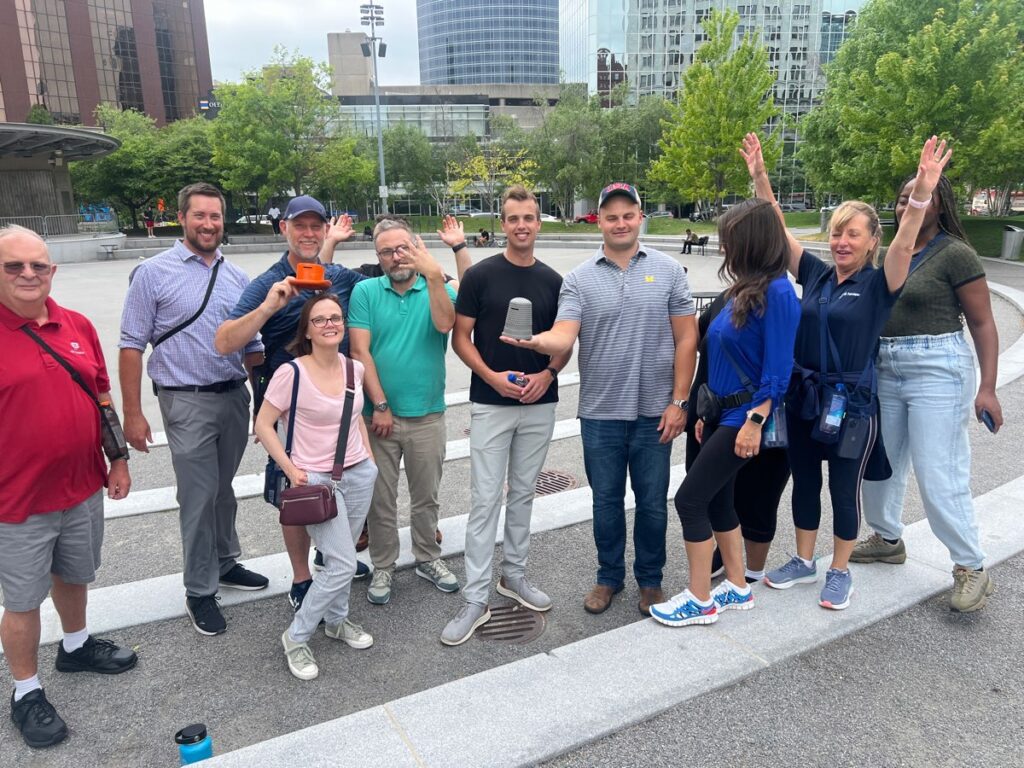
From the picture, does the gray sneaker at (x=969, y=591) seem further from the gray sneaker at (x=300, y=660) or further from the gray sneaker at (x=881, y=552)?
the gray sneaker at (x=300, y=660)

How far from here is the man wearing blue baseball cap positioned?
3.42 metres

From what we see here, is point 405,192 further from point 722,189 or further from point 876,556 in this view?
point 876,556

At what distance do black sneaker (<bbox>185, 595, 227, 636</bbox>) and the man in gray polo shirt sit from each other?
7.15 ft

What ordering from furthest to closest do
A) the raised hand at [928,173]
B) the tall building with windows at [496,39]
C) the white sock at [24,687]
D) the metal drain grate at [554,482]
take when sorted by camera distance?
A: the tall building with windows at [496,39] < the metal drain grate at [554,482] < the raised hand at [928,173] < the white sock at [24,687]

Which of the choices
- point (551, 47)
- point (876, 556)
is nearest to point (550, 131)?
point (876, 556)

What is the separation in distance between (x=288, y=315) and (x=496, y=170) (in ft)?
159

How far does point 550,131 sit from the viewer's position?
48.6 meters

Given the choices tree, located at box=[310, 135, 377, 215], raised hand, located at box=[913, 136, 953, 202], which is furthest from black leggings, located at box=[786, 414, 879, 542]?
tree, located at box=[310, 135, 377, 215]

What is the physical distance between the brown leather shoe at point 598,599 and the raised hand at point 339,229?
2.50 meters

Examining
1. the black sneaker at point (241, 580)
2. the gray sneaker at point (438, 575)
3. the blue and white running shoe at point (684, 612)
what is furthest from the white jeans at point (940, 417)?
the black sneaker at point (241, 580)

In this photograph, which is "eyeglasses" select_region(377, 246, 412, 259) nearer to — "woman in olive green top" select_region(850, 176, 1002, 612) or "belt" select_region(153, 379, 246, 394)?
"belt" select_region(153, 379, 246, 394)

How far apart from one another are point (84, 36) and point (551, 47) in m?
84.1

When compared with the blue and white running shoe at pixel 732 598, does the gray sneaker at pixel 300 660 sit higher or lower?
lower

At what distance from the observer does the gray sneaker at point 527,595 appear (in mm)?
3859
